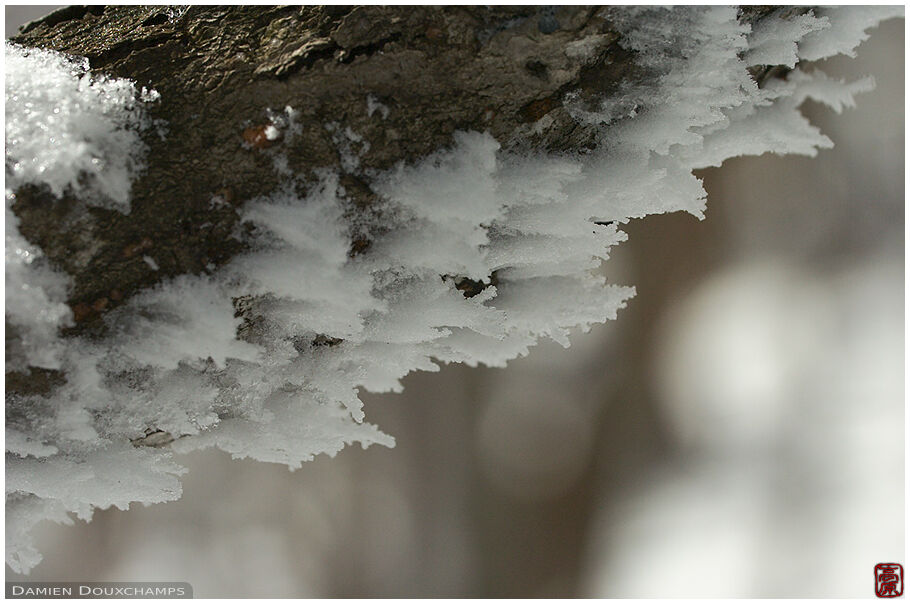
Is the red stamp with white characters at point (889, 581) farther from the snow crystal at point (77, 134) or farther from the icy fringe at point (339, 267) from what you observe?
the snow crystal at point (77, 134)

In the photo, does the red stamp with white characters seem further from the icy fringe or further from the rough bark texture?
the rough bark texture

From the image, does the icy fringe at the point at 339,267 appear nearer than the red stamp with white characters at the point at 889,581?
Yes

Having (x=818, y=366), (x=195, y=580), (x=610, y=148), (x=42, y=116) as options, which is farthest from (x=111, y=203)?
(x=195, y=580)

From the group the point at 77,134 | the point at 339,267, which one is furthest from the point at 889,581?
the point at 77,134

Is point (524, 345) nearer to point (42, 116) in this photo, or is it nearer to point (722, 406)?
point (42, 116)

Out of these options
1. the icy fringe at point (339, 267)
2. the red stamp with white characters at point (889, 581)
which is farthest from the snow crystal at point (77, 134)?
the red stamp with white characters at point (889, 581)

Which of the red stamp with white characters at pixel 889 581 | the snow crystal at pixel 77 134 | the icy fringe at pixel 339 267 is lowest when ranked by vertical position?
the red stamp with white characters at pixel 889 581

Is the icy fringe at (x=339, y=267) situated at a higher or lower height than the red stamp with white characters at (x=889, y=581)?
higher
